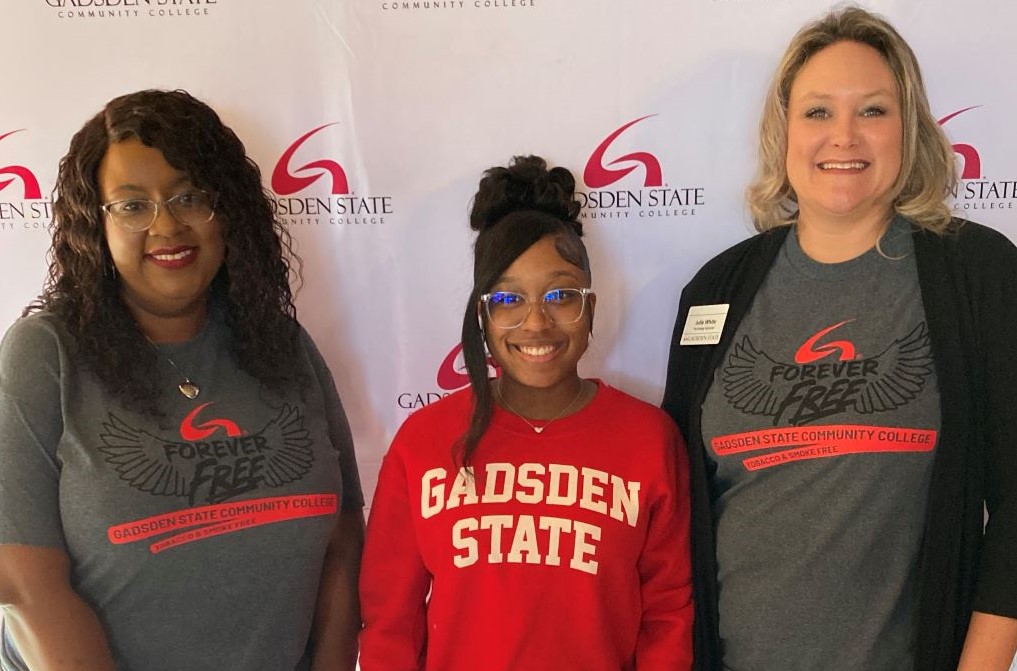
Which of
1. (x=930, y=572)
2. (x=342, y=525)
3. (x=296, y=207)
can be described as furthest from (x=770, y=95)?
(x=342, y=525)

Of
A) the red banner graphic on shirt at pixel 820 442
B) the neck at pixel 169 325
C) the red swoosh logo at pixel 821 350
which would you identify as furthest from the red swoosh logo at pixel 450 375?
the red swoosh logo at pixel 821 350

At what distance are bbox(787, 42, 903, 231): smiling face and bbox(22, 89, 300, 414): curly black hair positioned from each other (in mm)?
1122

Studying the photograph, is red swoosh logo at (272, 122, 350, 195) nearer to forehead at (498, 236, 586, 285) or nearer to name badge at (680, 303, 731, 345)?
forehead at (498, 236, 586, 285)

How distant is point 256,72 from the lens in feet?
6.35

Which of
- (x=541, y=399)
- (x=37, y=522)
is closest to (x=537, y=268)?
(x=541, y=399)

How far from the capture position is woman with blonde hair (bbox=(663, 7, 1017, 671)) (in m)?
1.35

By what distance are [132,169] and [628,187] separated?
1.16m

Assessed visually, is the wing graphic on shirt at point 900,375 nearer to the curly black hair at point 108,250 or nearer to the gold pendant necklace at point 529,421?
the gold pendant necklace at point 529,421

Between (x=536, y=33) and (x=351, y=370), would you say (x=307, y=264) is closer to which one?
(x=351, y=370)

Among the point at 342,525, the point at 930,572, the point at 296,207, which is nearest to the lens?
the point at 930,572

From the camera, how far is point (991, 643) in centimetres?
135

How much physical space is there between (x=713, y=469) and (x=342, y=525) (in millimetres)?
836

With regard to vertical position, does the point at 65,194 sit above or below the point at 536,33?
below

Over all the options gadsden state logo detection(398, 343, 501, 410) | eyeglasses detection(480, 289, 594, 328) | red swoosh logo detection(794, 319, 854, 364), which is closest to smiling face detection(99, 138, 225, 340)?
eyeglasses detection(480, 289, 594, 328)
